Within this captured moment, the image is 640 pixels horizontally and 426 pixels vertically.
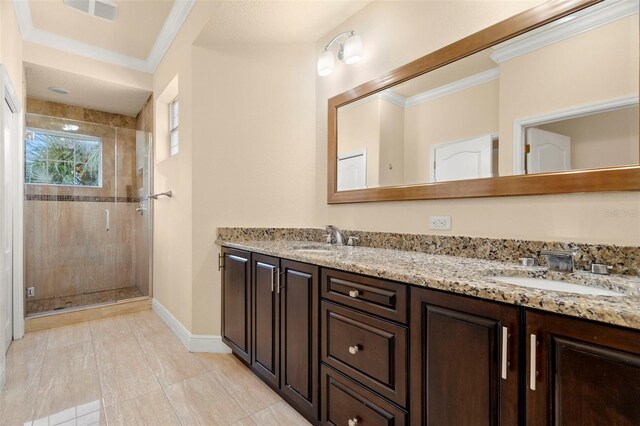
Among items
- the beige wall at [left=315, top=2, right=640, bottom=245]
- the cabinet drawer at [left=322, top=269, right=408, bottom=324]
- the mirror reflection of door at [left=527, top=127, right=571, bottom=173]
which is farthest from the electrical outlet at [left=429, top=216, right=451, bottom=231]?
the cabinet drawer at [left=322, top=269, right=408, bottom=324]

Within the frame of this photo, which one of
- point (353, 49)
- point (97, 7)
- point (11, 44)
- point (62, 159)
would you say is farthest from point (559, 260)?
point (62, 159)

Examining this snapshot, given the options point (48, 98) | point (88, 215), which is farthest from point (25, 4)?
point (88, 215)

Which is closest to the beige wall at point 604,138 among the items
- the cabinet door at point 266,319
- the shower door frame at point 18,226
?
the cabinet door at point 266,319

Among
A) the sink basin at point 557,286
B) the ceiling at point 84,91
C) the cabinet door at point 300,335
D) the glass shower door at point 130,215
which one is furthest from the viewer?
the glass shower door at point 130,215

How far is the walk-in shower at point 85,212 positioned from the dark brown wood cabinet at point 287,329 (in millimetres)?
2445

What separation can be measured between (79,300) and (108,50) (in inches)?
113

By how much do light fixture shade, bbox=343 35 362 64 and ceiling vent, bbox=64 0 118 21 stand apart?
201 centimetres

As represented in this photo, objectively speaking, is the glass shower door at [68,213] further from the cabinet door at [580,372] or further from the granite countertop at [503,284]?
the cabinet door at [580,372]

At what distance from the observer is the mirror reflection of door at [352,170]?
7.11ft

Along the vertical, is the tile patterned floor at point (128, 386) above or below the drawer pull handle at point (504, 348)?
below

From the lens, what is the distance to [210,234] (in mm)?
2488

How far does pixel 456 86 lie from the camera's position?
5.53 ft

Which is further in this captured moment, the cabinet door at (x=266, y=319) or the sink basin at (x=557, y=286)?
the cabinet door at (x=266, y=319)

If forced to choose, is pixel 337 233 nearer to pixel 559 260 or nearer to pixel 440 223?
pixel 440 223
